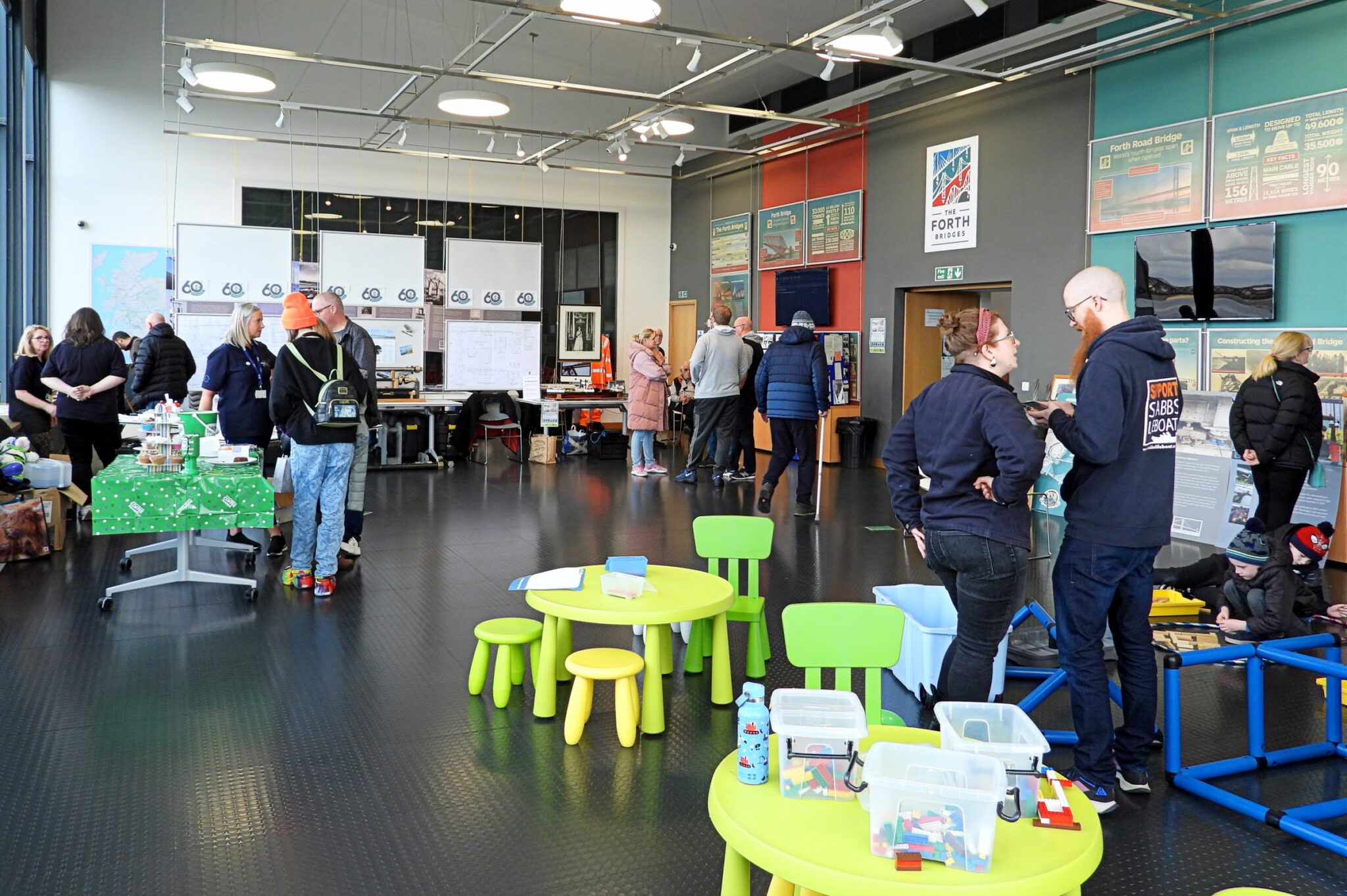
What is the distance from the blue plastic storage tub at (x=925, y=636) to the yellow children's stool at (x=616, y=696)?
3.20ft

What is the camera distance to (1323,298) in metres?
7.36

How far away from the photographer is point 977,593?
3.15m

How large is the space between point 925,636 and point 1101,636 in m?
0.97

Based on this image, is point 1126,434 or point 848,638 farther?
point 1126,434

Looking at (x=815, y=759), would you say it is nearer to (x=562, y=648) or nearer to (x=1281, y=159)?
(x=562, y=648)

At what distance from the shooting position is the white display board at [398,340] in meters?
13.5

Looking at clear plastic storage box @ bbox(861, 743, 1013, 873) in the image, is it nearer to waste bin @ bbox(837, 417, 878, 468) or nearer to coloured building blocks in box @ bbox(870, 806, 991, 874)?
coloured building blocks in box @ bbox(870, 806, 991, 874)

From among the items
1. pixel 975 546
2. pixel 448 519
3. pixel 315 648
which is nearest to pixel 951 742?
pixel 975 546

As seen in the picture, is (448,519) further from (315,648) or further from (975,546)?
(975,546)

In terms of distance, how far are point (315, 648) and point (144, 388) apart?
15.0 ft

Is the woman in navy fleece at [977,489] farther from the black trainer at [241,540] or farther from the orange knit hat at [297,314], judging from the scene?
the black trainer at [241,540]

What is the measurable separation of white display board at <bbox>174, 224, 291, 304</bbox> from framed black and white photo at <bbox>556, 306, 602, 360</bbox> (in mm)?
4085

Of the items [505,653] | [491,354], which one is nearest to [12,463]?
[505,653]

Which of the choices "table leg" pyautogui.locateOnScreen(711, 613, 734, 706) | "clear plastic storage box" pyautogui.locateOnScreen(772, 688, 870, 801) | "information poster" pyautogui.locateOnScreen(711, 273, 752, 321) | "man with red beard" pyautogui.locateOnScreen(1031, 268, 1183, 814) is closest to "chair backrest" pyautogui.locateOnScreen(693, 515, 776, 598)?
"table leg" pyautogui.locateOnScreen(711, 613, 734, 706)
